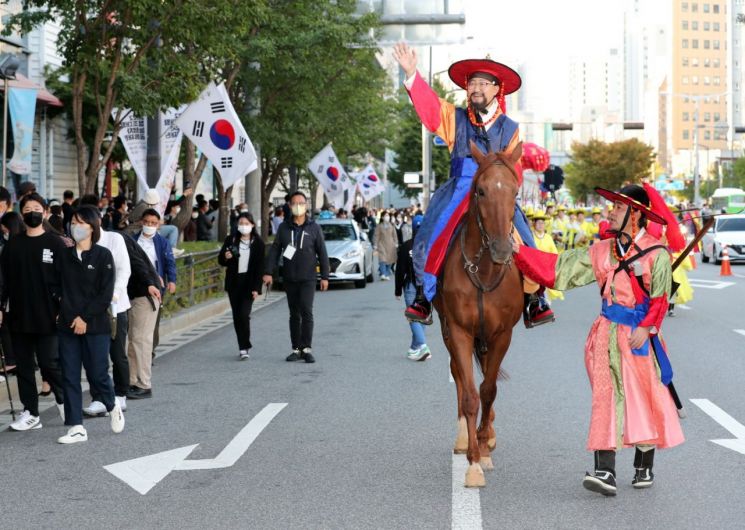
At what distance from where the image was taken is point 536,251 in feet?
24.0

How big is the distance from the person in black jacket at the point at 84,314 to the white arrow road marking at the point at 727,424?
445 centimetres

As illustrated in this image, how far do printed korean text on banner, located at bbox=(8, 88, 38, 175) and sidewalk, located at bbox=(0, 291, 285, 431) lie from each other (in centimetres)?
437

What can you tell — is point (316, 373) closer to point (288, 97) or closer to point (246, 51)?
point (246, 51)

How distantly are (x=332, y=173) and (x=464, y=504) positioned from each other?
29.2m

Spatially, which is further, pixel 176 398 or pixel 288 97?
pixel 288 97

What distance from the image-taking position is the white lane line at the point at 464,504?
6.23 meters

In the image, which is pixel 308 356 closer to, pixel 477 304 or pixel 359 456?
pixel 359 456

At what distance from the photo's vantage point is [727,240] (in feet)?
127

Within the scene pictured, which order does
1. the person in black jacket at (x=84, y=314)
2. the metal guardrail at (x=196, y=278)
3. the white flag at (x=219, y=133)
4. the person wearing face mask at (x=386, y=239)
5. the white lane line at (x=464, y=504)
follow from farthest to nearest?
1. the person wearing face mask at (x=386, y=239)
2. the white flag at (x=219, y=133)
3. the metal guardrail at (x=196, y=278)
4. the person in black jacket at (x=84, y=314)
5. the white lane line at (x=464, y=504)

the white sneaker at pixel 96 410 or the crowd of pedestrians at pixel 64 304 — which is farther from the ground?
the crowd of pedestrians at pixel 64 304

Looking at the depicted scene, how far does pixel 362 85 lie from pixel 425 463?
26.6 metres

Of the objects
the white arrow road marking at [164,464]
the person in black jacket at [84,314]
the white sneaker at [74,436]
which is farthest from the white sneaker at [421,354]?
the white sneaker at [74,436]

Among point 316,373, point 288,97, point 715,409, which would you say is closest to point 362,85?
point 288,97

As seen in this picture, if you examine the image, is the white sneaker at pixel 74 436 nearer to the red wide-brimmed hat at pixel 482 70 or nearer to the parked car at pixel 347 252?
the red wide-brimmed hat at pixel 482 70
